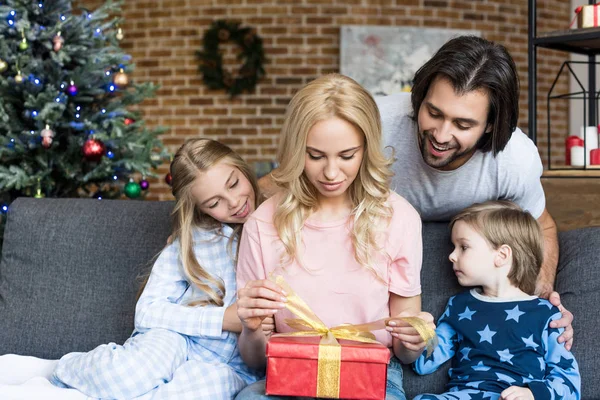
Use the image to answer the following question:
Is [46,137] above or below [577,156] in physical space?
above

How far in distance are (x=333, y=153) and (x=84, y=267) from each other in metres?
1.00

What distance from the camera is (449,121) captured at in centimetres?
178

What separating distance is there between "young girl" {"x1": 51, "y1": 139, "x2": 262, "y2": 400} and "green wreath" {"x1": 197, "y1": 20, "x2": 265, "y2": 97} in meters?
3.74

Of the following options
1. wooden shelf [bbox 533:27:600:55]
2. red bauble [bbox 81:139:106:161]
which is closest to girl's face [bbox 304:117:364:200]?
wooden shelf [bbox 533:27:600:55]

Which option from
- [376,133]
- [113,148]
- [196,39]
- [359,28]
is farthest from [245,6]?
[376,133]

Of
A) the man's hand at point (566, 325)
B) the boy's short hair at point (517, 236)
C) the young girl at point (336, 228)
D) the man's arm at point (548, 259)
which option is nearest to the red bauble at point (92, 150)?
the young girl at point (336, 228)

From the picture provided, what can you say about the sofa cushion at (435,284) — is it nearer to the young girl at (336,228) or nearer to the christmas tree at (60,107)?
the young girl at (336,228)

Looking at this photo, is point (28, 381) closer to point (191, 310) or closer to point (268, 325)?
point (191, 310)

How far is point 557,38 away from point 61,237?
1.95m

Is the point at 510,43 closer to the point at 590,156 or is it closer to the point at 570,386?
the point at 590,156

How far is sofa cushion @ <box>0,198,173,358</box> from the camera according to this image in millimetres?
2076

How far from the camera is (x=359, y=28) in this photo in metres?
5.62

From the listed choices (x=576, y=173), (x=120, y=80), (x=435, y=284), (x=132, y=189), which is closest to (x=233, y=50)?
(x=120, y=80)

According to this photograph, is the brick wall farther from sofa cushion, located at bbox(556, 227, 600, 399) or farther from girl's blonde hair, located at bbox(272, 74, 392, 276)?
girl's blonde hair, located at bbox(272, 74, 392, 276)
